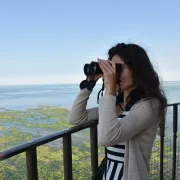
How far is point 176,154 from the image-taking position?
2.34 meters

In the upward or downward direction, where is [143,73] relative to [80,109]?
upward

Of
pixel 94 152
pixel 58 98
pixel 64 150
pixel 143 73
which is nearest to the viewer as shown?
pixel 143 73

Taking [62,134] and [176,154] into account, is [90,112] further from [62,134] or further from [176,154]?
[176,154]

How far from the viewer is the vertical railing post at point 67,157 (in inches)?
47.4

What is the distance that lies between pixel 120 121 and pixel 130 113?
7cm

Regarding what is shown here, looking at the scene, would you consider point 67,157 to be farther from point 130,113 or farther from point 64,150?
point 130,113

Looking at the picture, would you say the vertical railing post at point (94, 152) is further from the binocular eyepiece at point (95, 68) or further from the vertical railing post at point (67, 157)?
the binocular eyepiece at point (95, 68)

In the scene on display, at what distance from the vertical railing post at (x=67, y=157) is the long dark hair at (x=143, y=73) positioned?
353 millimetres

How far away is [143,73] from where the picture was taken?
111 cm

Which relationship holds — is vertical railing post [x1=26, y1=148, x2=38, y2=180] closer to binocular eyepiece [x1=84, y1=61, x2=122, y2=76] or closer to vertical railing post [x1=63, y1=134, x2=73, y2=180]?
vertical railing post [x1=63, y1=134, x2=73, y2=180]

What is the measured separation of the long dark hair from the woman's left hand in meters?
0.09

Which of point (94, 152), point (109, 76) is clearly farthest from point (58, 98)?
point (109, 76)

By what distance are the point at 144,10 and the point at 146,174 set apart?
6599 millimetres

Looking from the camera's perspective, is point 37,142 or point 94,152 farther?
point 94,152
